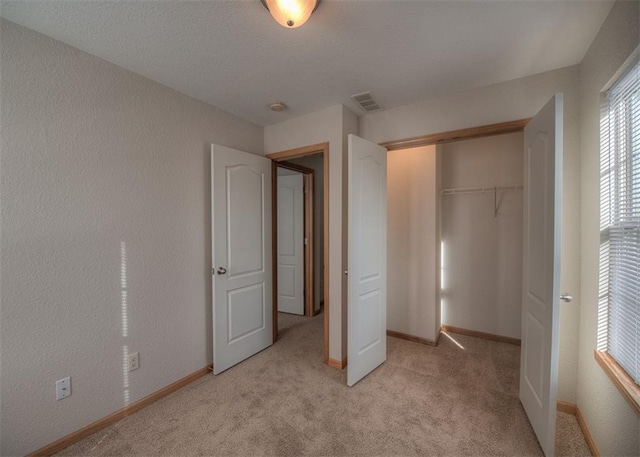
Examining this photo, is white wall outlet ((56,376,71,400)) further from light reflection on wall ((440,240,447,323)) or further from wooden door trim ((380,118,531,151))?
light reflection on wall ((440,240,447,323))

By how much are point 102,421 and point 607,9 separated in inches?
149

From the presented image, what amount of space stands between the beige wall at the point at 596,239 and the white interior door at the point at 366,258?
1356 mm

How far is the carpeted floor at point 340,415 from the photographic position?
159cm

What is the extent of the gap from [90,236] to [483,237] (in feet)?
12.0

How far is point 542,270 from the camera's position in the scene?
5.15 ft

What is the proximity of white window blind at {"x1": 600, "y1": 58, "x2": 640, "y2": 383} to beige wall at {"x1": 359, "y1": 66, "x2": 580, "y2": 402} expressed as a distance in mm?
337

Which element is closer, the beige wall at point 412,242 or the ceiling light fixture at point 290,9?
the ceiling light fixture at point 290,9

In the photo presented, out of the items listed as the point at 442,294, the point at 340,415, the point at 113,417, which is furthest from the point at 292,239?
the point at 113,417

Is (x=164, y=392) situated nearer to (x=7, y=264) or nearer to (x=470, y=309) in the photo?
(x=7, y=264)

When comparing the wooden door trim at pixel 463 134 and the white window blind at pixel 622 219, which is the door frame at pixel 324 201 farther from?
the white window blind at pixel 622 219

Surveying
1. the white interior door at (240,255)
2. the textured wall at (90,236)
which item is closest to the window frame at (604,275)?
the white interior door at (240,255)

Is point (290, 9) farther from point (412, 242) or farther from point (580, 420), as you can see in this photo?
point (580, 420)

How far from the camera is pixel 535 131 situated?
5.57ft

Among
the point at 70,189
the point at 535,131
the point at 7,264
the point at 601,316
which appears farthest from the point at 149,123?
Answer: the point at 601,316
